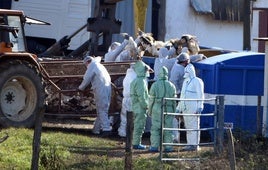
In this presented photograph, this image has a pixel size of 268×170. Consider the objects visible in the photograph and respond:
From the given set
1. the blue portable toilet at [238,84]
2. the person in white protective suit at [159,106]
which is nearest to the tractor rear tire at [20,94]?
the person in white protective suit at [159,106]

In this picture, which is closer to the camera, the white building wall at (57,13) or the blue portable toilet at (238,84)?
the blue portable toilet at (238,84)

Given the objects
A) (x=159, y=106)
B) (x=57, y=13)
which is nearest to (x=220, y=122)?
(x=159, y=106)

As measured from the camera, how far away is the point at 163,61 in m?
18.1

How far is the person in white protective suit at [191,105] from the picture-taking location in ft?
48.8

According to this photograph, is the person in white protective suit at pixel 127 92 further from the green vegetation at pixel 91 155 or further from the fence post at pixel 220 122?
the fence post at pixel 220 122

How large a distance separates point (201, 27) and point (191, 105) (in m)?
17.4

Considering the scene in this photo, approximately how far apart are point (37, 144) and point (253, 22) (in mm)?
22663

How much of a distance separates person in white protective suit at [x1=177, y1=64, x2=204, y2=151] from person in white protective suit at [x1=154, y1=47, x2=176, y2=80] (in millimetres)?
2379

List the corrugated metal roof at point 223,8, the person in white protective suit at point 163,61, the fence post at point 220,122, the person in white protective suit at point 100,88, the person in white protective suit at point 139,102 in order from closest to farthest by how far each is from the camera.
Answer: the fence post at point 220,122
the person in white protective suit at point 139,102
the person in white protective suit at point 100,88
the person in white protective suit at point 163,61
the corrugated metal roof at point 223,8

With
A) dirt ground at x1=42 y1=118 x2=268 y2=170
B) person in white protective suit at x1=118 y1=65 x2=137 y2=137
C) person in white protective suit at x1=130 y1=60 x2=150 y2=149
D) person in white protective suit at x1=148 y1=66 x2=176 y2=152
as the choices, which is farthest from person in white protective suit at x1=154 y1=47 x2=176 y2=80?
person in white protective suit at x1=148 y1=66 x2=176 y2=152

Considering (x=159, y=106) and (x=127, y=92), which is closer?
(x=159, y=106)

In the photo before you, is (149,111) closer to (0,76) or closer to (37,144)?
(0,76)

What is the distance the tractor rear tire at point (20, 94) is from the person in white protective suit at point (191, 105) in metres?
2.84

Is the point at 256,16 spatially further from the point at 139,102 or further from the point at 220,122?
the point at 220,122
